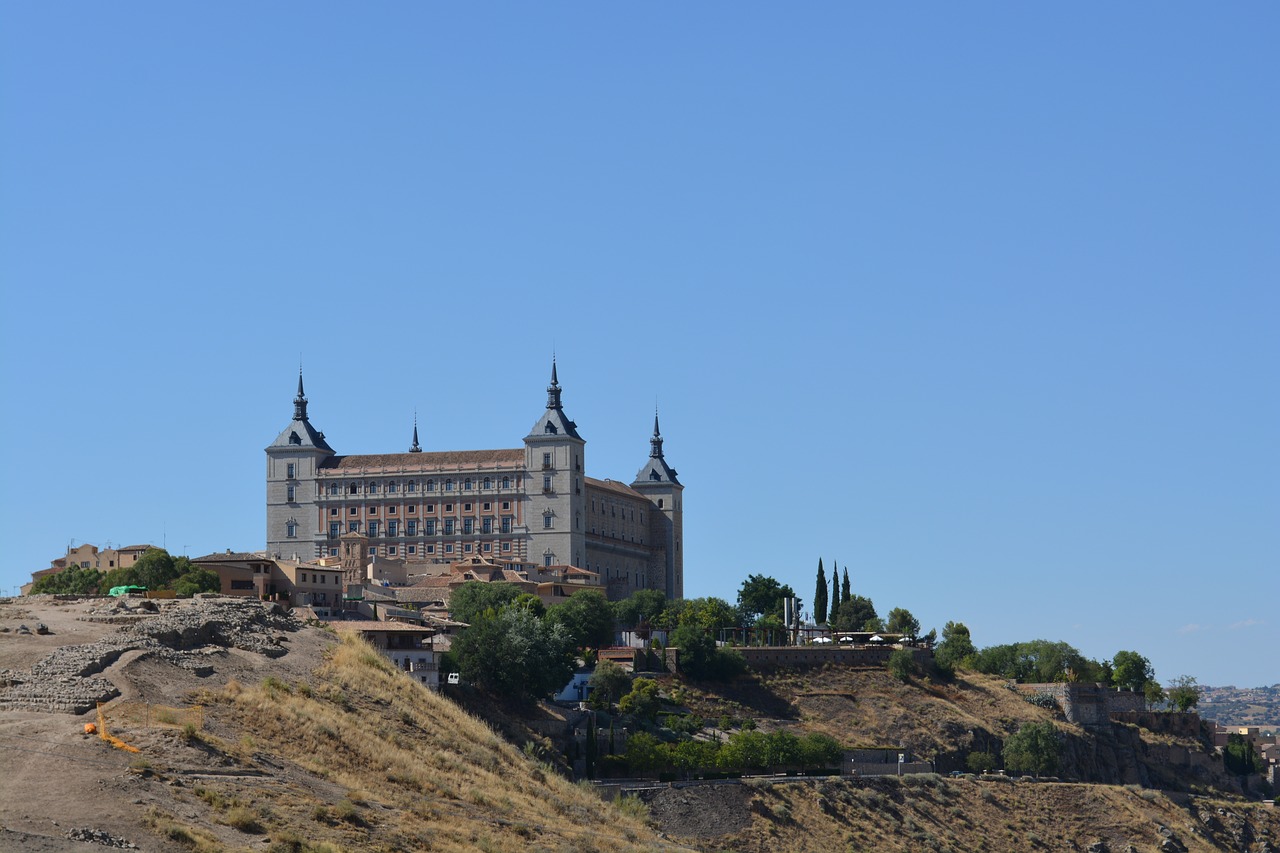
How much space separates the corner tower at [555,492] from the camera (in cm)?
15450

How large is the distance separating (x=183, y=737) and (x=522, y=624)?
139ft

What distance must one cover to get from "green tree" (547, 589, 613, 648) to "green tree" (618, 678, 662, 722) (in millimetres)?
9513

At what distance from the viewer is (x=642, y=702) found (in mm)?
103500

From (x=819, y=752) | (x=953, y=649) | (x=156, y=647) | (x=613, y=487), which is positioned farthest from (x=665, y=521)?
(x=156, y=647)

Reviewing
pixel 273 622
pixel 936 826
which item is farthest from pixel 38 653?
pixel 936 826

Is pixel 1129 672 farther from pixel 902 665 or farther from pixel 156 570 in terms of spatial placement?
pixel 156 570

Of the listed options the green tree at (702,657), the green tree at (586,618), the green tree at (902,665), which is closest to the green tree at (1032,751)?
the green tree at (902,665)

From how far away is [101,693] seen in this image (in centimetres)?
5997

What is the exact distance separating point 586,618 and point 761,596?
31.1 m

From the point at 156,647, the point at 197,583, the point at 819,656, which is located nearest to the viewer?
the point at 156,647

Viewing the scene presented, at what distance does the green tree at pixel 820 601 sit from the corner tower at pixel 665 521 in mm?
23642

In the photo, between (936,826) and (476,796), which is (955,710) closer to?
(936,826)

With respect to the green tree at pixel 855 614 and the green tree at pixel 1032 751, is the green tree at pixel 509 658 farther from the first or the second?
the green tree at pixel 855 614

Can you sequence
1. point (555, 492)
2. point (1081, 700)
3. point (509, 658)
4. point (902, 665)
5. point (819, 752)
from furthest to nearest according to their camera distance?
point (555, 492) → point (1081, 700) → point (902, 665) → point (819, 752) → point (509, 658)
